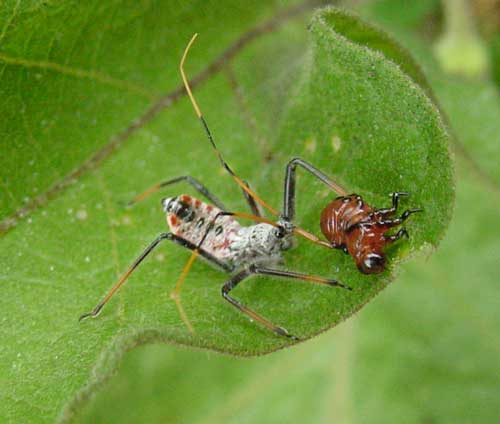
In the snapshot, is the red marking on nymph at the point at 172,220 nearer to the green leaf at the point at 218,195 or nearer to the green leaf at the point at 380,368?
the green leaf at the point at 218,195

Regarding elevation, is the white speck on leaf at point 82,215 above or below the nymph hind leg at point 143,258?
above

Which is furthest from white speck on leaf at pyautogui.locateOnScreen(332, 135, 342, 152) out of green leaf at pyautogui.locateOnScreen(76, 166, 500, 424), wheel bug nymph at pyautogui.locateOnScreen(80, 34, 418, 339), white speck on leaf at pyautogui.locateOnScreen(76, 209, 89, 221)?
green leaf at pyautogui.locateOnScreen(76, 166, 500, 424)

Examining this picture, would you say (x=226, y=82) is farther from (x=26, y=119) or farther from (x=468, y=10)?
(x=468, y=10)

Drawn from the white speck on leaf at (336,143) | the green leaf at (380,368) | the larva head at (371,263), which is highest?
the white speck on leaf at (336,143)

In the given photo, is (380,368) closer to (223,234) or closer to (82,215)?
(223,234)

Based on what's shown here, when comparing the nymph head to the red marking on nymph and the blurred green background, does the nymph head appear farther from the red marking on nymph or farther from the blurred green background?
the blurred green background

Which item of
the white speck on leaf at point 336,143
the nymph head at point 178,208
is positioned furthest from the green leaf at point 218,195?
the nymph head at point 178,208

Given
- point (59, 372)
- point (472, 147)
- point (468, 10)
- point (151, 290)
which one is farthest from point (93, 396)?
point (468, 10)

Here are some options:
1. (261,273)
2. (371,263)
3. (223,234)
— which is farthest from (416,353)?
(371,263)
